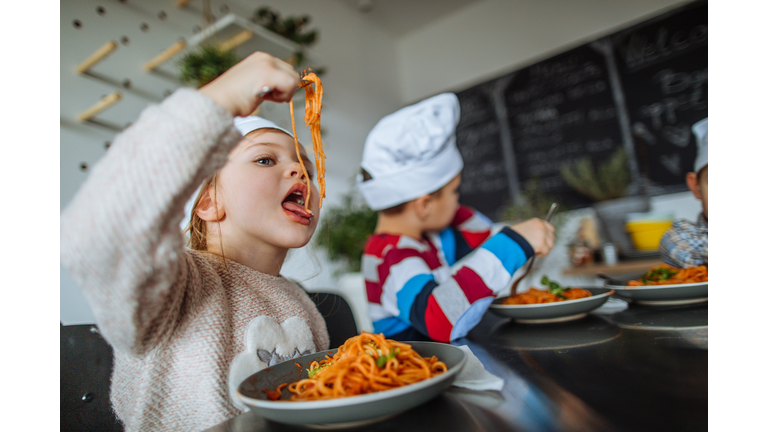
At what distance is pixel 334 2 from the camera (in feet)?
9.50

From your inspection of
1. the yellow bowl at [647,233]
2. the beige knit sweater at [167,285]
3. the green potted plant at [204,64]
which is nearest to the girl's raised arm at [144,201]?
the beige knit sweater at [167,285]

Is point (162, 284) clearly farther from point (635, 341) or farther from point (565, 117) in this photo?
point (565, 117)

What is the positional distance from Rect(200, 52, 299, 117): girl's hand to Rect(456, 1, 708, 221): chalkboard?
1.99 meters

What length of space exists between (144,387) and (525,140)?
2644 mm

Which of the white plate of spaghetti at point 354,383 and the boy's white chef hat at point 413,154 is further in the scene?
the boy's white chef hat at point 413,154

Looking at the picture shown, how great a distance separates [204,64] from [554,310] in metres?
1.51

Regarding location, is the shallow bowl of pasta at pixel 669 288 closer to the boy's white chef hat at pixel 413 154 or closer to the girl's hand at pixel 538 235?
the girl's hand at pixel 538 235

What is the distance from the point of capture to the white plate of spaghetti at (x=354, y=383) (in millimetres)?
383

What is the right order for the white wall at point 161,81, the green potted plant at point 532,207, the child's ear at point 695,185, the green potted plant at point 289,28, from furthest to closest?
the green potted plant at point 532,207, the green potted plant at point 289,28, the white wall at point 161,81, the child's ear at point 695,185

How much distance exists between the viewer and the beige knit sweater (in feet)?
1.36

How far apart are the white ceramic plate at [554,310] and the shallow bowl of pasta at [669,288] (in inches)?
3.4

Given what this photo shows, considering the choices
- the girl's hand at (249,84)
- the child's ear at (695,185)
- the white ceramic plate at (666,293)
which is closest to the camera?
the girl's hand at (249,84)

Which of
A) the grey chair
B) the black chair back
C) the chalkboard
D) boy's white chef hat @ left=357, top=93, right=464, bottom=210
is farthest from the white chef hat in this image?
the chalkboard
